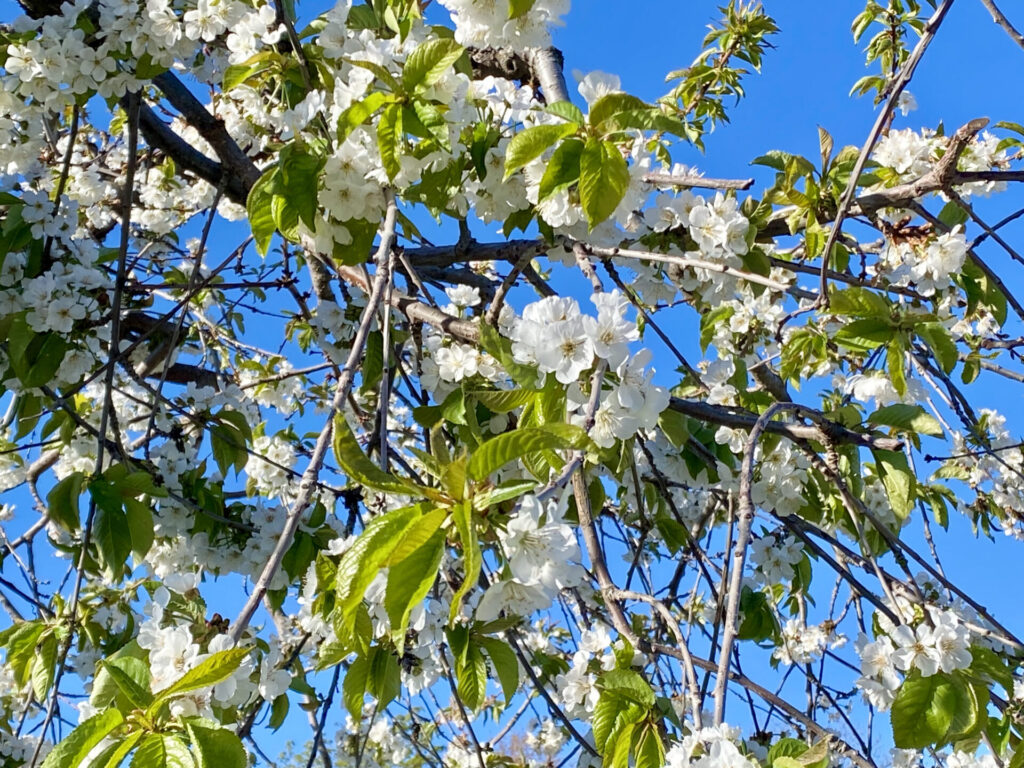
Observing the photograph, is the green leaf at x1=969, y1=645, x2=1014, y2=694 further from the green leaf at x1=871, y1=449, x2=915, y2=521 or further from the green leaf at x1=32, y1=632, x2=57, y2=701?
the green leaf at x1=32, y1=632, x2=57, y2=701

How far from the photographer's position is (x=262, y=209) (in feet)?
4.24

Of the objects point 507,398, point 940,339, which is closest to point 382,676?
point 507,398

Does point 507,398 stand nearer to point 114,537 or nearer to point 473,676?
point 473,676

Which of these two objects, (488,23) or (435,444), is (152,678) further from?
(488,23)

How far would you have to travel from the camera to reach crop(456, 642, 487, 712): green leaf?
1135mm

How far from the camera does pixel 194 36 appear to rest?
5.49 ft

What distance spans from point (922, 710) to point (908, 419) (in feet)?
1.73

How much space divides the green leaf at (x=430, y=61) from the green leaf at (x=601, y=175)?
0.22 meters

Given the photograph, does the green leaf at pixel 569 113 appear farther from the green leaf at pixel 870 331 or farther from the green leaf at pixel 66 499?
the green leaf at pixel 66 499

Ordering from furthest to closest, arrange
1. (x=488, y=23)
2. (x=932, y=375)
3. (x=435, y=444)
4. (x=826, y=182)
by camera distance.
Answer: (x=932, y=375) → (x=826, y=182) → (x=488, y=23) → (x=435, y=444)

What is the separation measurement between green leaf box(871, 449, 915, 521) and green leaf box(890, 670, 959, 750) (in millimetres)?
324

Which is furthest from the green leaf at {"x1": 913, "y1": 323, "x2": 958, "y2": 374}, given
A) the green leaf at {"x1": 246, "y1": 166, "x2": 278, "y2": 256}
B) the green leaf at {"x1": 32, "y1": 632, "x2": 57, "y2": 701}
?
the green leaf at {"x1": 32, "y1": 632, "x2": 57, "y2": 701}

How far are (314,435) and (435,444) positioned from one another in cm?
173

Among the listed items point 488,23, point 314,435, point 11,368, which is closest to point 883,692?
point 488,23
